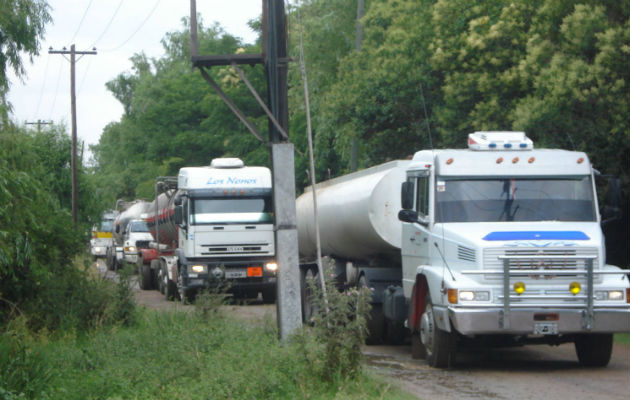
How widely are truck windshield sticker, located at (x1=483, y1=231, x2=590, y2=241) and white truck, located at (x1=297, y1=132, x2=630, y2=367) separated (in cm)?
1

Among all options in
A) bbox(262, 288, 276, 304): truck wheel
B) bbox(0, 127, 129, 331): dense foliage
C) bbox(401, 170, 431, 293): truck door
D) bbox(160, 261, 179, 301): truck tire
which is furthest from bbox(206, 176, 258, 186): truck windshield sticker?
bbox(401, 170, 431, 293): truck door

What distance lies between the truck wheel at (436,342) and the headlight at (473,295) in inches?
30.1

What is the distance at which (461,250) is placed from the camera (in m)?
12.5

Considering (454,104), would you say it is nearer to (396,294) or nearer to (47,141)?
(396,294)

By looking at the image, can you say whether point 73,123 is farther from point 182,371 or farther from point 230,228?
point 182,371

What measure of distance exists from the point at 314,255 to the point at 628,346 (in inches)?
295

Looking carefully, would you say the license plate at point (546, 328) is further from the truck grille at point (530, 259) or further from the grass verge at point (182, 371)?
the grass verge at point (182, 371)

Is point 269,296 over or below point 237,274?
below

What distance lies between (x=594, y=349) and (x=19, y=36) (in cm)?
935

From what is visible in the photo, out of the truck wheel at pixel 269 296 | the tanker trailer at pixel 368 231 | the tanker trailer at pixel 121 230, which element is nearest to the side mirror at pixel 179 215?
the truck wheel at pixel 269 296

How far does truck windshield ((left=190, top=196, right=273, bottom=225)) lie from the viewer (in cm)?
2509

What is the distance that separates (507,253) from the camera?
40.0 feet

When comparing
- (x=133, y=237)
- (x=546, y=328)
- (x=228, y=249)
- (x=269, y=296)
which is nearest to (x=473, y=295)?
(x=546, y=328)

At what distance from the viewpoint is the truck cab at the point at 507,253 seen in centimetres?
1209
